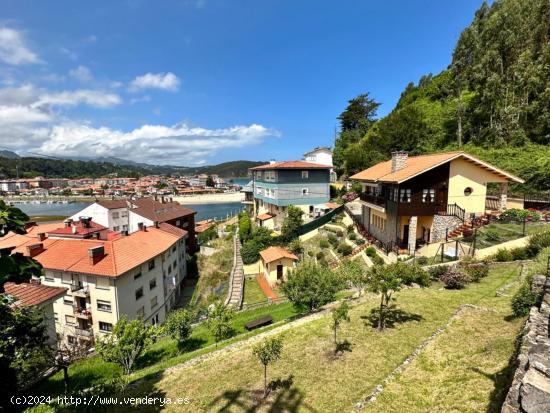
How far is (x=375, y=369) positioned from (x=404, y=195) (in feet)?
53.4

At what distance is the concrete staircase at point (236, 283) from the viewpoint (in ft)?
87.7

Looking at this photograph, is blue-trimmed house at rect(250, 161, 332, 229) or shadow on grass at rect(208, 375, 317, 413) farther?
blue-trimmed house at rect(250, 161, 332, 229)

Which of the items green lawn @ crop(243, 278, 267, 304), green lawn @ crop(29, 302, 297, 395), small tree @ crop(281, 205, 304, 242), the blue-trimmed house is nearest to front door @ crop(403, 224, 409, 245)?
Answer: green lawn @ crop(29, 302, 297, 395)

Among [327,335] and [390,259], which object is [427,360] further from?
[390,259]

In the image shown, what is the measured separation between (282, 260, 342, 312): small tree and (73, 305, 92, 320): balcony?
16.6 metres

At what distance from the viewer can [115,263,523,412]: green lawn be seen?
8.07m

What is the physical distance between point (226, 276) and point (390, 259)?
19.1m

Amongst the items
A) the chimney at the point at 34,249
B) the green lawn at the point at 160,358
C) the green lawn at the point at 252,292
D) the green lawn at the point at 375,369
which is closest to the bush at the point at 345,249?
the green lawn at the point at 160,358

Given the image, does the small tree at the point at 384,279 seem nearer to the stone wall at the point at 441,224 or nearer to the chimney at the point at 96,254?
the stone wall at the point at 441,224

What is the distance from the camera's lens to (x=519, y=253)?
18.0 m

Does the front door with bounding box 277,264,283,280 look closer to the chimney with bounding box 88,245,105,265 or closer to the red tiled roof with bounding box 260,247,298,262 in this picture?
the red tiled roof with bounding box 260,247,298,262

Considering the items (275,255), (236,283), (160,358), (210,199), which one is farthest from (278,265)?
(210,199)

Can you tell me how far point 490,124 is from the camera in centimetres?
3512

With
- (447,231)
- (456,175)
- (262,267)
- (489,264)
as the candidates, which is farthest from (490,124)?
(262,267)
